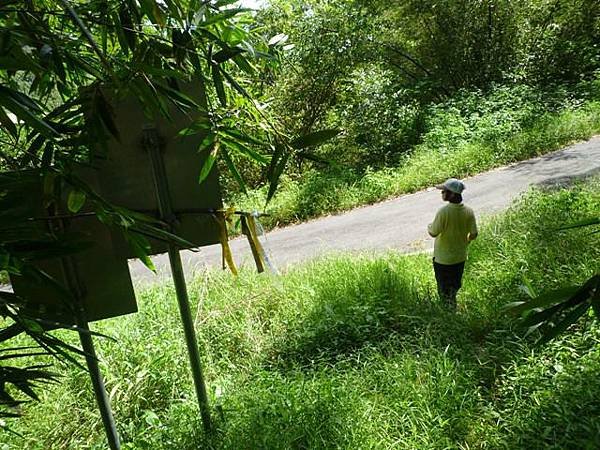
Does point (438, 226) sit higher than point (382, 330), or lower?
higher

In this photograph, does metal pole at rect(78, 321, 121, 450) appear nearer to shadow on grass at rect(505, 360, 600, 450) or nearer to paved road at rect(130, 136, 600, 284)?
shadow on grass at rect(505, 360, 600, 450)

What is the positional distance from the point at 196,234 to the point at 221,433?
1.12 m

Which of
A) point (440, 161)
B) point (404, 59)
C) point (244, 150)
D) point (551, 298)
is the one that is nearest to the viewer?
point (551, 298)

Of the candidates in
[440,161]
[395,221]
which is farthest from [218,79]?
[440,161]

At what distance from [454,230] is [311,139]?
2791mm

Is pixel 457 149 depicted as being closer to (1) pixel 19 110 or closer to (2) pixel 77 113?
Answer: (2) pixel 77 113

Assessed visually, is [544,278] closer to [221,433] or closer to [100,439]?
[221,433]

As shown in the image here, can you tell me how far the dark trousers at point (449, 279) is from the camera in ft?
11.4

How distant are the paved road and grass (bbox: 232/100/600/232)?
288mm

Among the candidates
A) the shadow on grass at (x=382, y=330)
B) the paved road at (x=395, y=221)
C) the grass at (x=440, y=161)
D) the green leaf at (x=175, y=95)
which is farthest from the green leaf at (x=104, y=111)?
the grass at (x=440, y=161)

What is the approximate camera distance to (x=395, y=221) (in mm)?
6582

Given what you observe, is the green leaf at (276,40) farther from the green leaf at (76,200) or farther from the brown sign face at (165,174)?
the green leaf at (76,200)

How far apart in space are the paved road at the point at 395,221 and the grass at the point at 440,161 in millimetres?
288

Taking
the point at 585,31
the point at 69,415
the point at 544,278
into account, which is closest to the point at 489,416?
the point at 544,278
